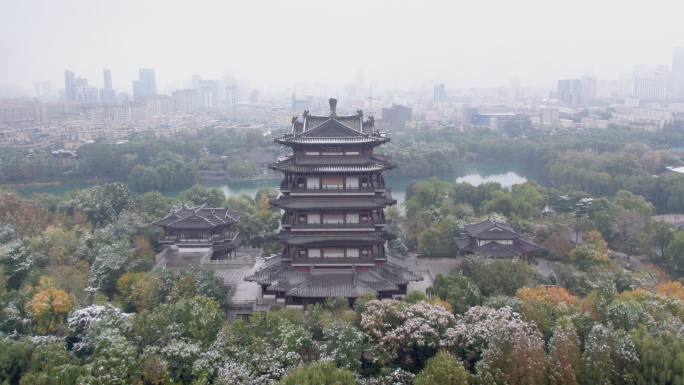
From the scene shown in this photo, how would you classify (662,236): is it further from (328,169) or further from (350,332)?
(350,332)

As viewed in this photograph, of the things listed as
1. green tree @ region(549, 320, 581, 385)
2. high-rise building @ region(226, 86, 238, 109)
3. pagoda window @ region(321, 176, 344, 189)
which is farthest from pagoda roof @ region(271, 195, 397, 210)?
high-rise building @ region(226, 86, 238, 109)

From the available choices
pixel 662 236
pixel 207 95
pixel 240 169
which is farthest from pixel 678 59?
pixel 662 236

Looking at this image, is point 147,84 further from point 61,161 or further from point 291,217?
point 291,217

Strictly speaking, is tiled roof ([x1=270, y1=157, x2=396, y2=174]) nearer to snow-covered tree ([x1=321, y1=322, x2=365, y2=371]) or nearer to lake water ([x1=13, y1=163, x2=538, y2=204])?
snow-covered tree ([x1=321, y1=322, x2=365, y2=371])

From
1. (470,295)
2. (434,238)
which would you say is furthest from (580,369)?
(434,238)

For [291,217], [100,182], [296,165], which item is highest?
[296,165]

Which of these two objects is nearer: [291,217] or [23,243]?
[291,217]
